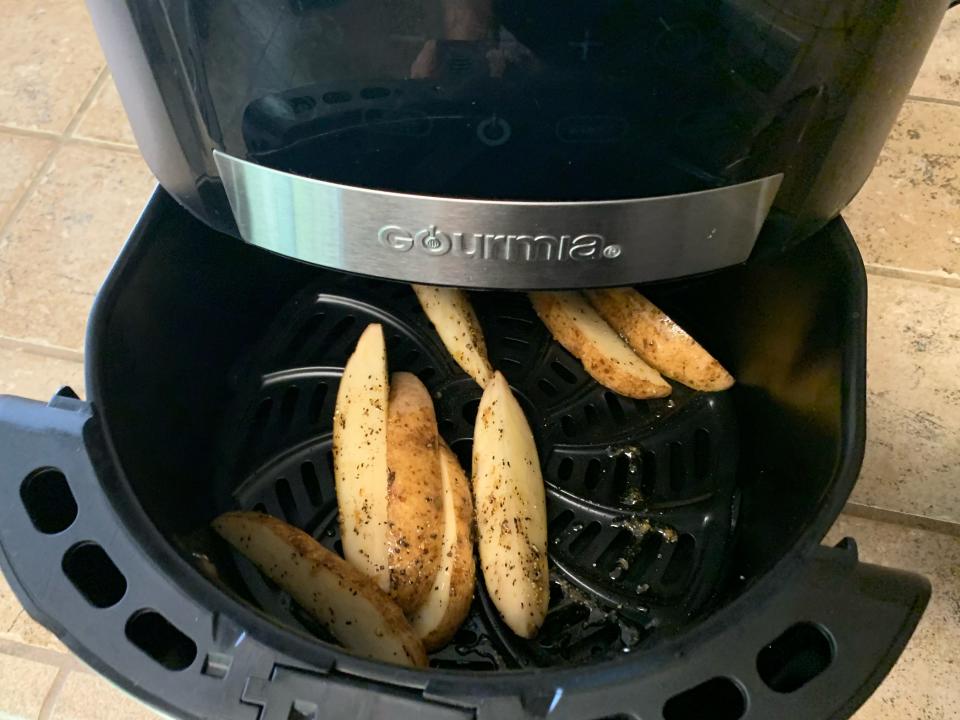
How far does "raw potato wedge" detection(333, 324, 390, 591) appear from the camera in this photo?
0.53 m

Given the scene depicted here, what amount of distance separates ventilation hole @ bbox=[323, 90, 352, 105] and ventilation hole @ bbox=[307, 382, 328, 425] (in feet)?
0.99

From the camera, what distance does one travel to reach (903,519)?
0.66m

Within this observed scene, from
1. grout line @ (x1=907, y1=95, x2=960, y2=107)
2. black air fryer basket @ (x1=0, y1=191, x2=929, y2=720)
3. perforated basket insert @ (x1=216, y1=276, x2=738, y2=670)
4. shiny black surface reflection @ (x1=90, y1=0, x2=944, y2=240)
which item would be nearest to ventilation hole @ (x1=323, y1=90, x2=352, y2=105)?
shiny black surface reflection @ (x1=90, y1=0, x2=944, y2=240)

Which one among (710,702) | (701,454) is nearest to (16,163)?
(701,454)

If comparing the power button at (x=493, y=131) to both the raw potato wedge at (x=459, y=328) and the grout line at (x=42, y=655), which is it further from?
the grout line at (x=42, y=655)

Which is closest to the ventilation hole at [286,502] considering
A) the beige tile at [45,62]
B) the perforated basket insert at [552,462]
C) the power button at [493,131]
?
the perforated basket insert at [552,462]

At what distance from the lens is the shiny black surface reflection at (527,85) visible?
1.17 ft

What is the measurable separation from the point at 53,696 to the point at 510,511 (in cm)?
35

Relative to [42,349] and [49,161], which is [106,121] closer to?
[49,161]

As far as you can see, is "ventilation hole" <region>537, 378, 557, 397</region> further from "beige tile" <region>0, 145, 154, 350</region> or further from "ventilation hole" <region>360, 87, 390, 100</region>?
"beige tile" <region>0, 145, 154, 350</region>

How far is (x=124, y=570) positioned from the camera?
0.39 m

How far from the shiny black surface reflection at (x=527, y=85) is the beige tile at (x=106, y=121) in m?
0.53

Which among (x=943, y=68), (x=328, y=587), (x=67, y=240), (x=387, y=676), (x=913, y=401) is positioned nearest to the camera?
(x=387, y=676)

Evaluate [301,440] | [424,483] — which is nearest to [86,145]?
[301,440]
